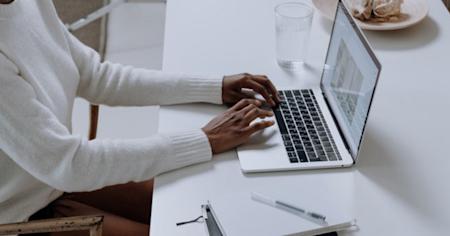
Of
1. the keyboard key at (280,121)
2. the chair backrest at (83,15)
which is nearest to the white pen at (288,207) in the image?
the keyboard key at (280,121)

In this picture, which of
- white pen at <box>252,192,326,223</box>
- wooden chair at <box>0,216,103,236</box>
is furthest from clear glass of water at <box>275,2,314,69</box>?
wooden chair at <box>0,216,103,236</box>

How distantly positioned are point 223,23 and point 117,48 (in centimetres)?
132

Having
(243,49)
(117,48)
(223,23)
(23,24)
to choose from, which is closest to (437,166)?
(243,49)

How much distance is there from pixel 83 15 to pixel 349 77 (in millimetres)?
2054

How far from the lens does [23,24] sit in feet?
3.87

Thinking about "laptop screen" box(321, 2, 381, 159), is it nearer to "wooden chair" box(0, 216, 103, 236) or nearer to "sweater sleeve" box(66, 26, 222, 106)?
"sweater sleeve" box(66, 26, 222, 106)

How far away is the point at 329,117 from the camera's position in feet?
4.24

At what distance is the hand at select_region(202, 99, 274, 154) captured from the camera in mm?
1190

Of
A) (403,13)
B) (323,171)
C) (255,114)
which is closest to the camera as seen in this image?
(323,171)

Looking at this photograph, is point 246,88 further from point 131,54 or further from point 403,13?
point 131,54

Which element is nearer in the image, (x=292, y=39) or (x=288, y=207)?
(x=288, y=207)

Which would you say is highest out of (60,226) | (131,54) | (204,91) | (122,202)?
(204,91)

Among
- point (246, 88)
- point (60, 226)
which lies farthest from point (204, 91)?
point (60, 226)

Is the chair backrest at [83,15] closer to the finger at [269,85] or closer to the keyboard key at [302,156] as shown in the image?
the finger at [269,85]
